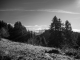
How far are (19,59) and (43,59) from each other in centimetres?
223

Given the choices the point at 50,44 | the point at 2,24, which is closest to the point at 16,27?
the point at 2,24

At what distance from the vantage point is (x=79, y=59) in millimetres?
6895

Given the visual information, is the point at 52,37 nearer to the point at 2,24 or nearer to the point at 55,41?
the point at 55,41

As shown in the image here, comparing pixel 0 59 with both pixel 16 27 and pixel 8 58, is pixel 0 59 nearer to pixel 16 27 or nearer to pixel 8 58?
pixel 8 58

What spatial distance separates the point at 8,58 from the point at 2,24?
5044 cm

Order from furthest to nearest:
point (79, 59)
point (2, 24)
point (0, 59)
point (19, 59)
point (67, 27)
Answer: point (2, 24), point (67, 27), point (79, 59), point (19, 59), point (0, 59)

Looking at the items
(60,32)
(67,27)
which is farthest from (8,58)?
(67,27)

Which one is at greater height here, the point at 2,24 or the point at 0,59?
the point at 2,24

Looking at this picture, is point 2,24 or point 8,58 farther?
point 2,24

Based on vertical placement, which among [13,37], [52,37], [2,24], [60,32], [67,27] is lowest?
[13,37]

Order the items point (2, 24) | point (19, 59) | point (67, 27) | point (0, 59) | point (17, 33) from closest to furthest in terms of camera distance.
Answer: point (0, 59), point (19, 59), point (67, 27), point (17, 33), point (2, 24)

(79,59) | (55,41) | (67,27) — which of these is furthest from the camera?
(67,27)

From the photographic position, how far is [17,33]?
4462cm

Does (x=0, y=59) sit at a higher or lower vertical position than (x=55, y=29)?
lower
